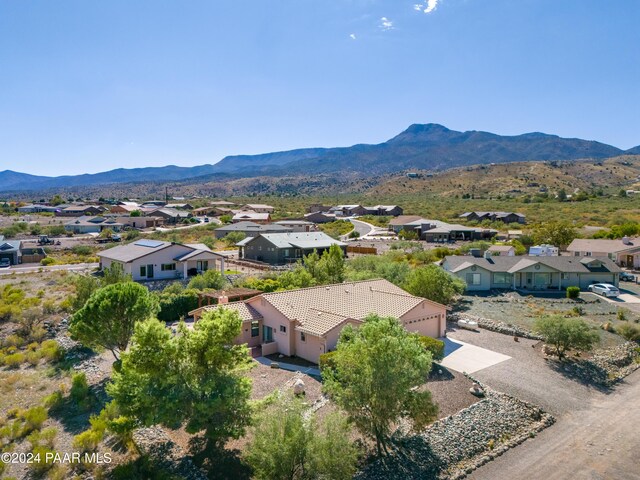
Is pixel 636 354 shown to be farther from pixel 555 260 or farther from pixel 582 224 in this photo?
pixel 582 224

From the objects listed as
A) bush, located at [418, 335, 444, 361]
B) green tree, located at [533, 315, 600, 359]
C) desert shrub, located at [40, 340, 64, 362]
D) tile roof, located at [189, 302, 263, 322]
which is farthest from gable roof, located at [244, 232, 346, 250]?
green tree, located at [533, 315, 600, 359]

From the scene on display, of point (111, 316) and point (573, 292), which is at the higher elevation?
point (111, 316)

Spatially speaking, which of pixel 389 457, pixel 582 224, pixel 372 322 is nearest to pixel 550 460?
pixel 389 457

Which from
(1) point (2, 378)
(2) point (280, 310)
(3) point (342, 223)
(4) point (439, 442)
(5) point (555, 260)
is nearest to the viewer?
(4) point (439, 442)

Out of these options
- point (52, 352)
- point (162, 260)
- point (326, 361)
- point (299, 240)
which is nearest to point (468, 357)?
point (326, 361)

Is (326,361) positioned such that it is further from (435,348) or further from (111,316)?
(111,316)

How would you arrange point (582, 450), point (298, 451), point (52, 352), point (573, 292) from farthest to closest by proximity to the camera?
point (573, 292)
point (52, 352)
point (582, 450)
point (298, 451)

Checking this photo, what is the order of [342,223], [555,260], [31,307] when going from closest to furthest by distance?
[31,307], [555,260], [342,223]
